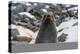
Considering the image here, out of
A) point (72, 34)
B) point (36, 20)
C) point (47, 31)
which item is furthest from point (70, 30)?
point (36, 20)

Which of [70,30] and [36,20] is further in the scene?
[70,30]

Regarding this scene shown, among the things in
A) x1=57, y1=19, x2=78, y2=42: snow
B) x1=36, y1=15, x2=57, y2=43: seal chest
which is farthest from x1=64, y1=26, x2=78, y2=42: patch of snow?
x1=36, y1=15, x2=57, y2=43: seal chest

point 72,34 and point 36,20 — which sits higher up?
point 36,20

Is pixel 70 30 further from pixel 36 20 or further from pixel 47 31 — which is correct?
pixel 36 20

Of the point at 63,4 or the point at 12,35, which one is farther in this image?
the point at 63,4

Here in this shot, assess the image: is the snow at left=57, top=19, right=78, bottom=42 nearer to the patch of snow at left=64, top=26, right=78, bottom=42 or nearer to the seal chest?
the patch of snow at left=64, top=26, right=78, bottom=42

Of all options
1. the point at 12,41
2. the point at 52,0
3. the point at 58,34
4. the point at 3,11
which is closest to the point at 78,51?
the point at 58,34

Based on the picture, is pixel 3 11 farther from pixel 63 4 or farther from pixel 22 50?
pixel 63 4

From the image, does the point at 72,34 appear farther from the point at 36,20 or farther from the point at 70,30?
the point at 36,20
